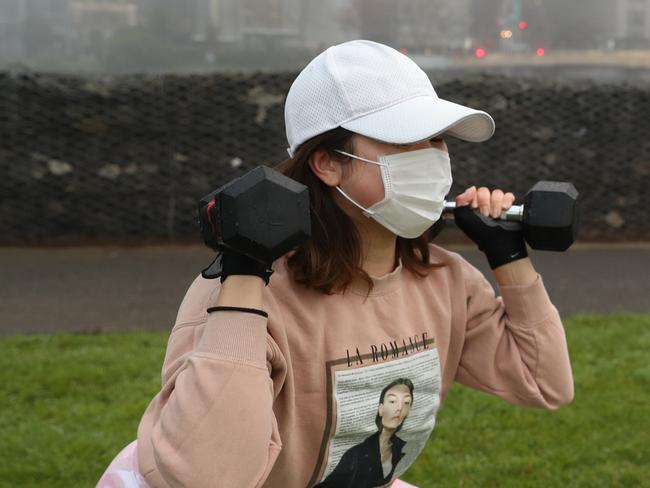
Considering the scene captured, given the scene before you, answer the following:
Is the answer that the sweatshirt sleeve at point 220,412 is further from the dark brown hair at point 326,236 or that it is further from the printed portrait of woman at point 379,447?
the printed portrait of woman at point 379,447

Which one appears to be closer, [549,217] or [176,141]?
[549,217]

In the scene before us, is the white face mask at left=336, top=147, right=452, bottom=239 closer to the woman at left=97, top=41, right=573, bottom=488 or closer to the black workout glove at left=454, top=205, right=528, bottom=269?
the woman at left=97, top=41, right=573, bottom=488

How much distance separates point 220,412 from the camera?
1.78 metres

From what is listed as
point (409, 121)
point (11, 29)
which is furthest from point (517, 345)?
point (11, 29)

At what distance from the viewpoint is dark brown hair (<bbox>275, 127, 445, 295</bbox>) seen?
209 cm

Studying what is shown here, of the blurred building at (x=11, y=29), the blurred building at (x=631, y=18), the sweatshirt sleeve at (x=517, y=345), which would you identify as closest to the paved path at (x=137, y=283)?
the blurred building at (x=11, y=29)

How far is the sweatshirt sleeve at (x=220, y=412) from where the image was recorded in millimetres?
Result: 1765

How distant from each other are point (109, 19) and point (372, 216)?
6.32 meters

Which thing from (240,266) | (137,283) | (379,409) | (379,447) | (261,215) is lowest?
(137,283)

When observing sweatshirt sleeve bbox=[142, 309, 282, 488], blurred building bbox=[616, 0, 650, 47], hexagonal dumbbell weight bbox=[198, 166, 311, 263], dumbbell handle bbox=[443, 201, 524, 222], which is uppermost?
hexagonal dumbbell weight bbox=[198, 166, 311, 263]

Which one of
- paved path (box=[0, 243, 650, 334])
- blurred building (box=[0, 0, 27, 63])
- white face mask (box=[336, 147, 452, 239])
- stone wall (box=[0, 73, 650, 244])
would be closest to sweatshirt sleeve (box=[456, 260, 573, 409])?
white face mask (box=[336, 147, 452, 239])

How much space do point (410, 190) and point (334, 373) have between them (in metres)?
0.45

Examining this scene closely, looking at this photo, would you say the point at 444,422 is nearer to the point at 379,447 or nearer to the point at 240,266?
the point at 379,447

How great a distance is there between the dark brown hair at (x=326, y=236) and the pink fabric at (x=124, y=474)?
0.57 meters
